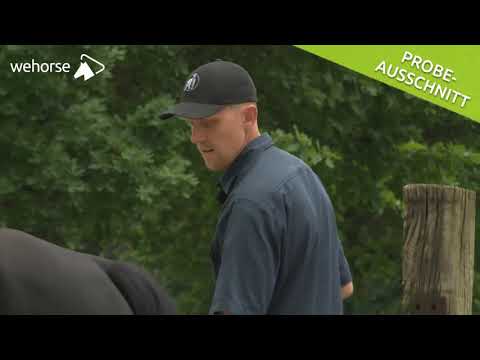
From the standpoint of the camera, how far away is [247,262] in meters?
3.19

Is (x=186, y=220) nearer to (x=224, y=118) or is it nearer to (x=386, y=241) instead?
(x=386, y=241)

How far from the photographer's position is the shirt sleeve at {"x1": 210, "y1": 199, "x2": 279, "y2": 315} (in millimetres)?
3189

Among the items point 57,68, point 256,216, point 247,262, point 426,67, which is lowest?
point 247,262

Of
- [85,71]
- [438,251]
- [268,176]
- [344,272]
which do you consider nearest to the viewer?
[268,176]

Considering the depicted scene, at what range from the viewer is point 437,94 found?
9812 mm

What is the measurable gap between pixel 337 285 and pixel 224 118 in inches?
30.2

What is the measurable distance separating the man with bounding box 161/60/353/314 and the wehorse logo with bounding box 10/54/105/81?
21.1 feet

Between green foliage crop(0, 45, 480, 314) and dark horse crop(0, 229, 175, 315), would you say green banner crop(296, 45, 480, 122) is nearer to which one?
Answer: green foliage crop(0, 45, 480, 314)

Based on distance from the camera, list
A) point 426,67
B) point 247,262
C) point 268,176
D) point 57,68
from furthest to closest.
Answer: point 57,68, point 426,67, point 268,176, point 247,262

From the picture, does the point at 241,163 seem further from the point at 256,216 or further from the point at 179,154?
the point at 179,154

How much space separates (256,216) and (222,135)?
1.33 ft

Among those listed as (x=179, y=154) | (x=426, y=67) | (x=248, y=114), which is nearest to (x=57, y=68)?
(x=179, y=154)

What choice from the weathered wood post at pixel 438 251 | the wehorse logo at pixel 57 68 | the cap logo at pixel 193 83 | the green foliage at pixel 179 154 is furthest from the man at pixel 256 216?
the wehorse logo at pixel 57 68
